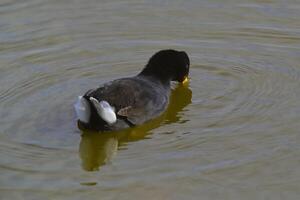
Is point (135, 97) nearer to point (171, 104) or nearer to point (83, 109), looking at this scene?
point (83, 109)

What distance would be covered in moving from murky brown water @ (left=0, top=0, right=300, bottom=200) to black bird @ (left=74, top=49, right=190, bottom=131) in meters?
0.15

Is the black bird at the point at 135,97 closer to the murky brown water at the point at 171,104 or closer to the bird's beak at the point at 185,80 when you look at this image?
the bird's beak at the point at 185,80

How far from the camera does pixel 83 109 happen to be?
27.1 ft

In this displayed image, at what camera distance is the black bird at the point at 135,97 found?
327 inches

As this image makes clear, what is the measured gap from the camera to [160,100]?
9258 millimetres

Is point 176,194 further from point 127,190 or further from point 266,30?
point 266,30

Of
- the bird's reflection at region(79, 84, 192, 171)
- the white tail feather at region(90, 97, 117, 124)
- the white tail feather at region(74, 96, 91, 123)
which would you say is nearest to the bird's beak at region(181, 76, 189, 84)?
the bird's reflection at region(79, 84, 192, 171)

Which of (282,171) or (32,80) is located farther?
(32,80)

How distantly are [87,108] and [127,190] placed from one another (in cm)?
118

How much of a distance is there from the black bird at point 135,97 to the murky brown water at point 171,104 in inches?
5.9

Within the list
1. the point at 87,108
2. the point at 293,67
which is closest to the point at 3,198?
the point at 87,108

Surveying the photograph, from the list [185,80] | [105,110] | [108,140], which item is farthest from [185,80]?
[105,110]

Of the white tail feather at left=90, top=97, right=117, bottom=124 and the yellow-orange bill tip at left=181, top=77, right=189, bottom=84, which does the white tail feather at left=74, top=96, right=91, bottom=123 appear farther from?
the yellow-orange bill tip at left=181, top=77, right=189, bottom=84

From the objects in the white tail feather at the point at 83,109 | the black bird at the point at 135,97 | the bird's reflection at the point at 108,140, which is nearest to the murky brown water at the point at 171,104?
the bird's reflection at the point at 108,140
